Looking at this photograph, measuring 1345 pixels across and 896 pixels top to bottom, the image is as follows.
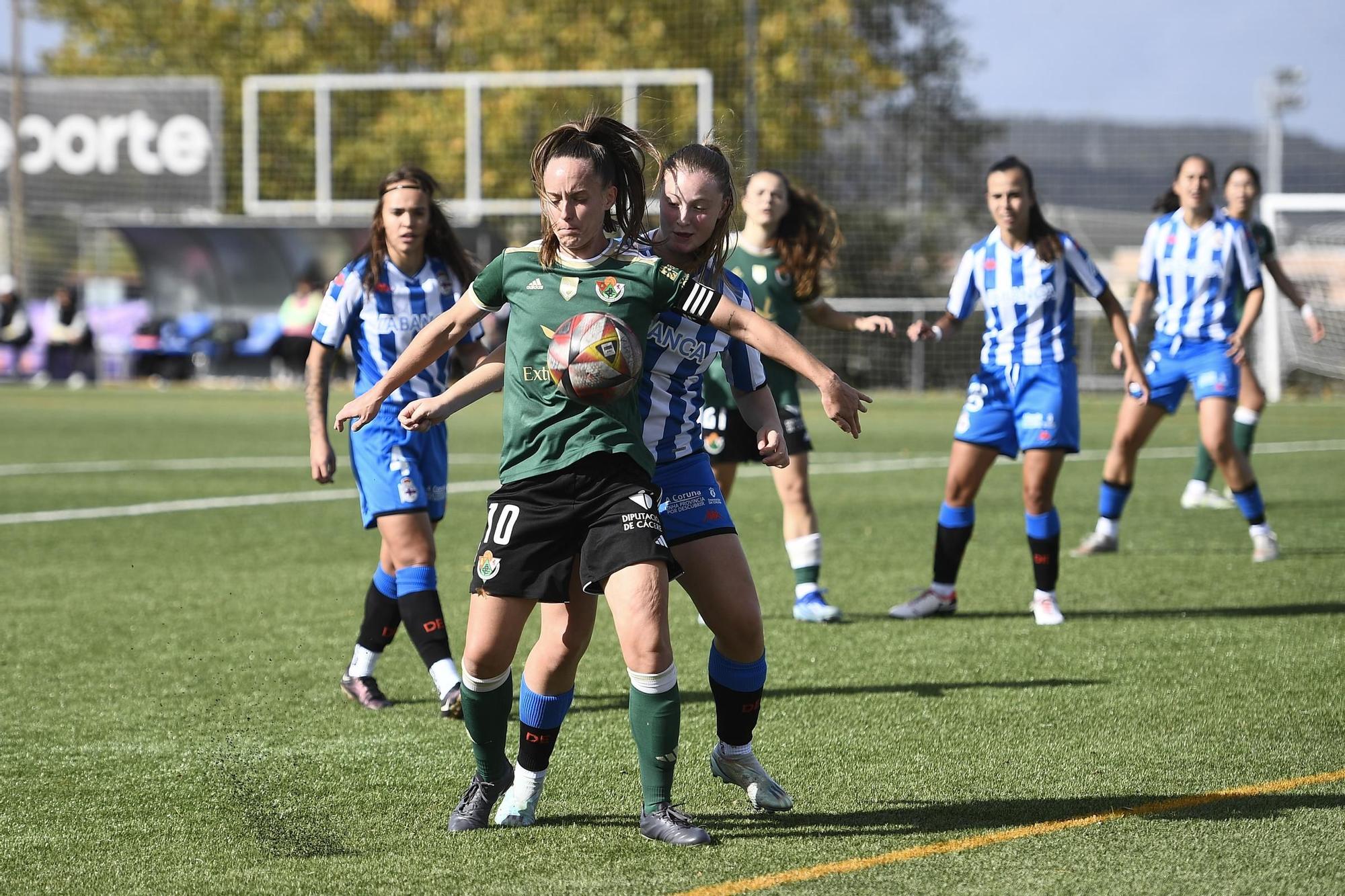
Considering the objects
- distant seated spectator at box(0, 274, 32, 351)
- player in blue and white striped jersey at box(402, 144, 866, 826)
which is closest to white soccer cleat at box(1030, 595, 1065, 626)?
player in blue and white striped jersey at box(402, 144, 866, 826)

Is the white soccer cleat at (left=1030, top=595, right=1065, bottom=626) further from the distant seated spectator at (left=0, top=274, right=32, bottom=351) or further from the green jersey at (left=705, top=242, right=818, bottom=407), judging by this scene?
the distant seated spectator at (left=0, top=274, right=32, bottom=351)

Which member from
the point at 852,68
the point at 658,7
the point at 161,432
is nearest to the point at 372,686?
the point at 161,432

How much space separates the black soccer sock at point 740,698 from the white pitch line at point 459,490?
7927 mm

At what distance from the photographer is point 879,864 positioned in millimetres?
3848

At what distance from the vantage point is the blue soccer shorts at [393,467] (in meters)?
5.69

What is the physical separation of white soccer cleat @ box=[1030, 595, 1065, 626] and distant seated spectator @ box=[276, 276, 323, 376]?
2533cm

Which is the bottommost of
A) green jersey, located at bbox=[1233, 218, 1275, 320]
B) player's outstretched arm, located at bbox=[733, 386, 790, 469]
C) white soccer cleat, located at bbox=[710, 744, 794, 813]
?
white soccer cleat, located at bbox=[710, 744, 794, 813]

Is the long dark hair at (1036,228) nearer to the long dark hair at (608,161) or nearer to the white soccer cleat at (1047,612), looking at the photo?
the white soccer cleat at (1047,612)

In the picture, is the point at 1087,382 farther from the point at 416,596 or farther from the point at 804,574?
the point at 416,596

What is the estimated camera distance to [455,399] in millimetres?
4168

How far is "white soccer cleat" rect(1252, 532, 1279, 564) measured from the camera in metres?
9.03

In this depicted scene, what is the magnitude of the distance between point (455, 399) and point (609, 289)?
535 mm

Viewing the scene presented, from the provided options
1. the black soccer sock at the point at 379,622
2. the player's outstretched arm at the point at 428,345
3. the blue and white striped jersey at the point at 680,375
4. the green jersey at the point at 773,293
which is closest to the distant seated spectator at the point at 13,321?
the green jersey at the point at 773,293

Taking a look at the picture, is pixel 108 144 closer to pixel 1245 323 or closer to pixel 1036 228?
pixel 1245 323
